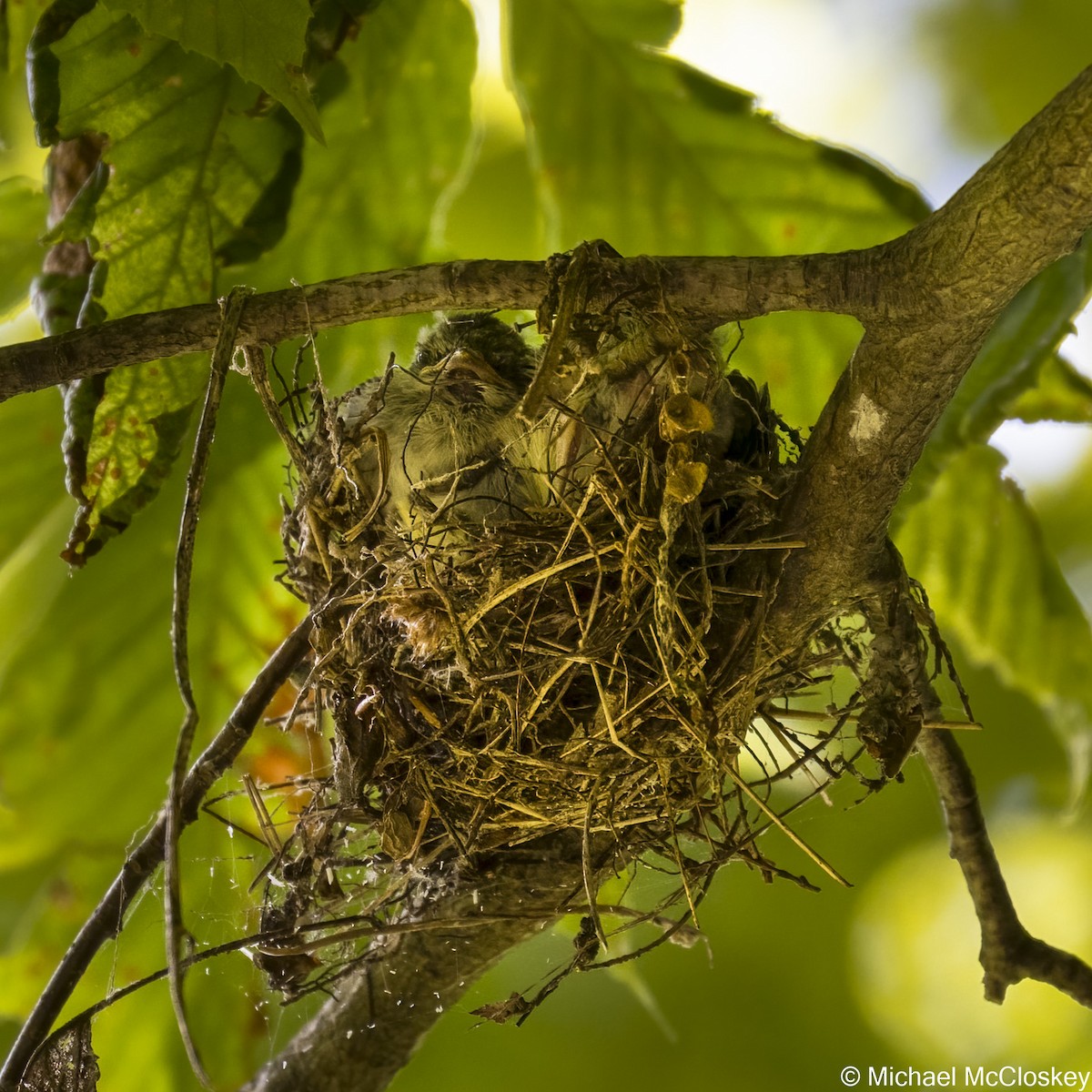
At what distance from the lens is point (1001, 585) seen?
1.65 metres

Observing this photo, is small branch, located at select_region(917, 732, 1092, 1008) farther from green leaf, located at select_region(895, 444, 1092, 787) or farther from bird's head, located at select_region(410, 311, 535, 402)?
bird's head, located at select_region(410, 311, 535, 402)

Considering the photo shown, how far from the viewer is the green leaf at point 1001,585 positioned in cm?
162

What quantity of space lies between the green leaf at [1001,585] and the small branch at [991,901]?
10.7 inches

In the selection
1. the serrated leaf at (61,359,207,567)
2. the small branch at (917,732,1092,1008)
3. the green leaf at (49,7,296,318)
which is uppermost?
the green leaf at (49,7,296,318)

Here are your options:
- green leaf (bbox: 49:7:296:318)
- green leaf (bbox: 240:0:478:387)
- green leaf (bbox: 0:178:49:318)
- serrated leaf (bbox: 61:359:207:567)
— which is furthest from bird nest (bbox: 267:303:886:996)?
green leaf (bbox: 0:178:49:318)

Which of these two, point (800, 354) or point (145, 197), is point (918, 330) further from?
point (145, 197)

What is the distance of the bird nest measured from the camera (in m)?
1.16

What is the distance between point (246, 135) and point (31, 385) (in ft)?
1.91

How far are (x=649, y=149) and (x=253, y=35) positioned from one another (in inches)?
33.3

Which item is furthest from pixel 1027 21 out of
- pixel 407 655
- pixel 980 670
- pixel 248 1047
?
pixel 248 1047

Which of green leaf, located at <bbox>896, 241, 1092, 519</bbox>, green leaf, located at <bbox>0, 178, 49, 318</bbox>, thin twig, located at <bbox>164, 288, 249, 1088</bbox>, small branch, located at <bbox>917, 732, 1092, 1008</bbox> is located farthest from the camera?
green leaf, located at <bbox>0, 178, 49, 318</bbox>

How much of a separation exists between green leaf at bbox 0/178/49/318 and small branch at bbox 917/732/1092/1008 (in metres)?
1.39

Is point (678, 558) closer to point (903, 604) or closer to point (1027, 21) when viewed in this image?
point (903, 604)

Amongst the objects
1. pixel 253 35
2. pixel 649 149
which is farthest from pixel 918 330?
pixel 649 149
